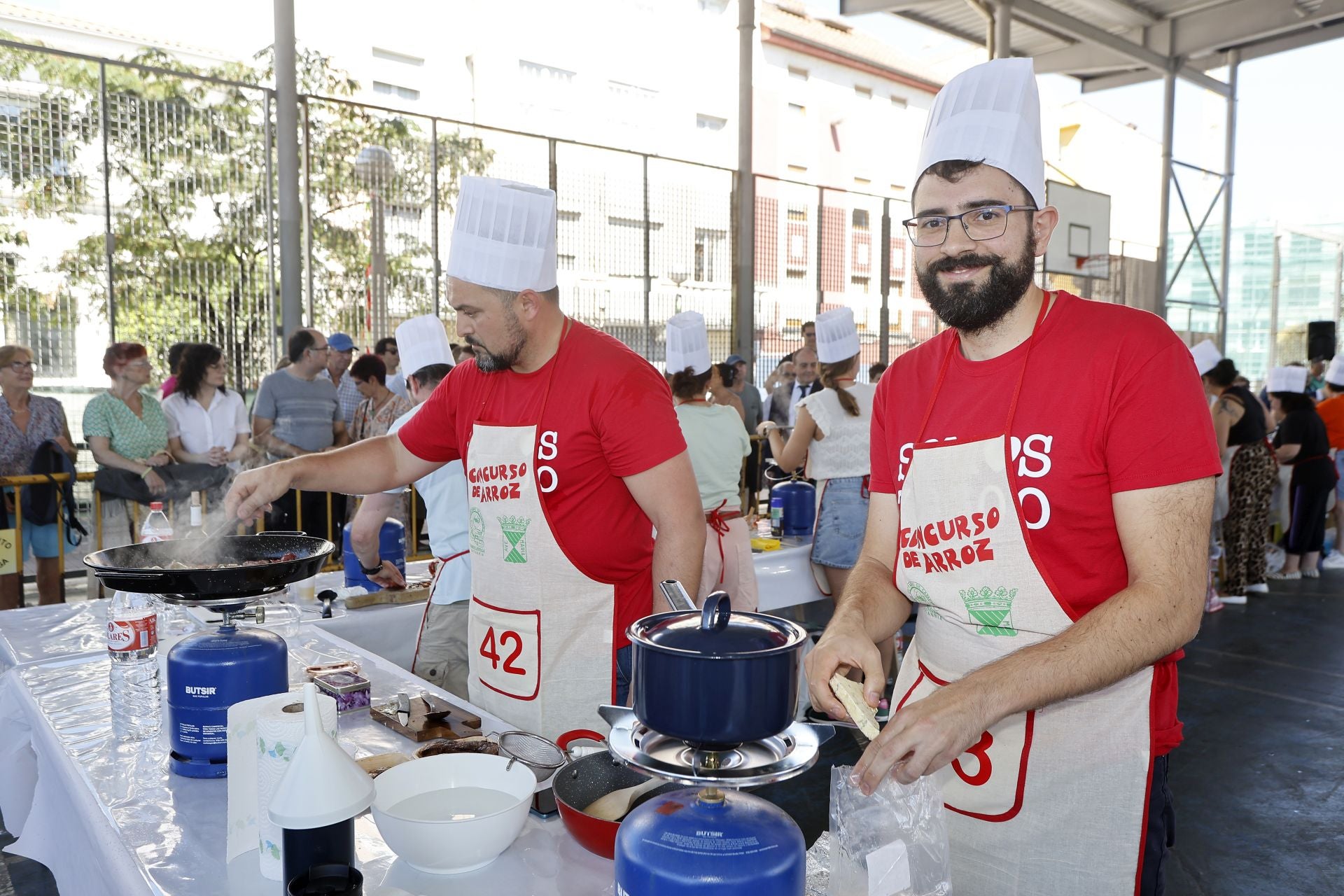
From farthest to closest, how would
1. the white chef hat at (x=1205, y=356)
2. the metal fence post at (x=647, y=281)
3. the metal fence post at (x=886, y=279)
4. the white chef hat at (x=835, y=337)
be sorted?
the metal fence post at (x=886, y=279)
the metal fence post at (x=647, y=281)
the white chef hat at (x=1205, y=356)
the white chef hat at (x=835, y=337)

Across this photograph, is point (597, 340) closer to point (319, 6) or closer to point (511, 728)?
point (511, 728)

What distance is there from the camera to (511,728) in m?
1.88

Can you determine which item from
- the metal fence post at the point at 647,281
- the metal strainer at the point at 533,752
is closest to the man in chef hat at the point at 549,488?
the metal strainer at the point at 533,752

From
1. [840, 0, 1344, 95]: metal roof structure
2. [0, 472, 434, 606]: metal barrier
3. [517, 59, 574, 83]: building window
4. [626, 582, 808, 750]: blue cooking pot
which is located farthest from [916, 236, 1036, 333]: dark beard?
[517, 59, 574, 83]: building window

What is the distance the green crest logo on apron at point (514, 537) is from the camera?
2150 millimetres

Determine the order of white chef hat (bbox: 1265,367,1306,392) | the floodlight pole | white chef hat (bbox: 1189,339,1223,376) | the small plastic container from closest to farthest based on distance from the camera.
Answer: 1. the small plastic container
2. white chef hat (bbox: 1189,339,1223,376)
3. white chef hat (bbox: 1265,367,1306,392)
4. the floodlight pole

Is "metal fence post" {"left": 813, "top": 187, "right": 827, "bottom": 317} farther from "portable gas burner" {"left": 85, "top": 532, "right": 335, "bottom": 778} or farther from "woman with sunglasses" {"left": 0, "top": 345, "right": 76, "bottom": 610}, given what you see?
"portable gas burner" {"left": 85, "top": 532, "right": 335, "bottom": 778}

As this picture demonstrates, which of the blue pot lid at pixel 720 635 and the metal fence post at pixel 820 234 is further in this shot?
the metal fence post at pixel 820 234

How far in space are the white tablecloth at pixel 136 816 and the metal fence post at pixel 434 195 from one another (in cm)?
614

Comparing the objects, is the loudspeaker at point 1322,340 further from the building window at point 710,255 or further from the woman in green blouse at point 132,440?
the woman in green blouse at point 132,440

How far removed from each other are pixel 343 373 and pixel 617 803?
6408 millimetres

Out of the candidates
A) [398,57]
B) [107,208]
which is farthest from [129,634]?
[398,57]

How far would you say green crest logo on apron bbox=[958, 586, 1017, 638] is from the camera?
4.87 ft

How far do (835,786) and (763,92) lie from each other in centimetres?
1749
